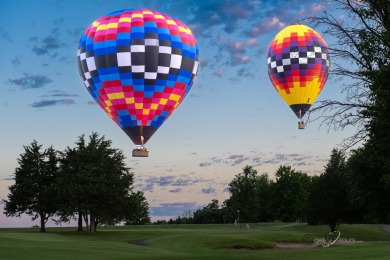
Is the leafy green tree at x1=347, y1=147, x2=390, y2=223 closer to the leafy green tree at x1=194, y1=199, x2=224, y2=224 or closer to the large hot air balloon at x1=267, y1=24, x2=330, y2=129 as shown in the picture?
the large hot air balloon at x1=267, y1=24, x2=330, y2=129

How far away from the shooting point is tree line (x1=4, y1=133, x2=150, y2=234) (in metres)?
73.6

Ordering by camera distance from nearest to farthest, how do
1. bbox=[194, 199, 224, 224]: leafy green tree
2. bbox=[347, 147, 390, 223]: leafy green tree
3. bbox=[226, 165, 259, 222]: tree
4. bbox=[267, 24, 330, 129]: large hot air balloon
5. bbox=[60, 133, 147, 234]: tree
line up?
bbox=[347, 147, 390, 223]: leafy green tree → bbox=[267, 24, 330, 129]: large hot air balloon → bbox=[60, 133, 147, 234]: tree → bbox=[226, 165, 259, 222]: tree → bbox=[194, 199, 224, 224]: leafy green tree

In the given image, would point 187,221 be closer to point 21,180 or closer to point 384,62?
point 21,180

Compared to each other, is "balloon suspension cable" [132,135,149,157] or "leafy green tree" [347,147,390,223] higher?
"balloon suspension cable" [132,135,149,157]

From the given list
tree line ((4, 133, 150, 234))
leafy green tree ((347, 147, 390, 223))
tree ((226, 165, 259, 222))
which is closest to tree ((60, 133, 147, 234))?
tree line ((4, 133, 150, 234))

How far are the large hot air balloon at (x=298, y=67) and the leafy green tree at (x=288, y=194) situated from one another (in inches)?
2525

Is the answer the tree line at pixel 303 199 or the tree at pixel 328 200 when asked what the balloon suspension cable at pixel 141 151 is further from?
the tree at pixel 328 200

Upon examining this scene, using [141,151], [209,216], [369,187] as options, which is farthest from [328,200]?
[209,216]

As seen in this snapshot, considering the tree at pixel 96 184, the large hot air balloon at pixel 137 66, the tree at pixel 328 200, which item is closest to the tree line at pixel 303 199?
the tree at pixel 328 200

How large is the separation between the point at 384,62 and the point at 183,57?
2657 cm

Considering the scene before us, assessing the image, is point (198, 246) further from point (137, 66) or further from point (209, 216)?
point (209, 216)

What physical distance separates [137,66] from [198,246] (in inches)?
735

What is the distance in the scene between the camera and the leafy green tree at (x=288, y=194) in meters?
130

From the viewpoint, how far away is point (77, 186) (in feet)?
240
